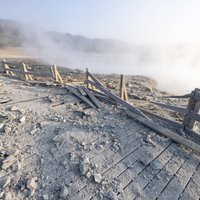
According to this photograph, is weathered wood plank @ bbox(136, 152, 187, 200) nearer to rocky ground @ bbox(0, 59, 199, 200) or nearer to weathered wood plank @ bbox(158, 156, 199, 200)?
weathered wood plank @ bbox(158, 156, 199, 200)

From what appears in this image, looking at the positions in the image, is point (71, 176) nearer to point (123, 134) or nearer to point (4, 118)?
point (123, 134)

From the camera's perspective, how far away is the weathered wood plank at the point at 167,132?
13.5 ft

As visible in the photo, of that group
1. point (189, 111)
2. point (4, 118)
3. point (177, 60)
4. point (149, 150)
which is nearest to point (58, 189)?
point (149, 150)

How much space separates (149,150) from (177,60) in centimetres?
3391

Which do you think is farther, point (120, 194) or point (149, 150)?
point (149, 150)

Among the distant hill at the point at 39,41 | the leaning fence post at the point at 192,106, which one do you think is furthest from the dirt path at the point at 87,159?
the distant hill at the point at 39,41

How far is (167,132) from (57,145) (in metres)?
2.77

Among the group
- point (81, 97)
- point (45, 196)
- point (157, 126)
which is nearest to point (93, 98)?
point (81, 97)

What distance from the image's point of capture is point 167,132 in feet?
15.2

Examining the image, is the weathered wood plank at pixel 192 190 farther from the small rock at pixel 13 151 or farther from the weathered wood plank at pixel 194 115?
the small rock at pixel 13 151

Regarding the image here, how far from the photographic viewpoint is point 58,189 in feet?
9.61

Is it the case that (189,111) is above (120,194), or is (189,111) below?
above

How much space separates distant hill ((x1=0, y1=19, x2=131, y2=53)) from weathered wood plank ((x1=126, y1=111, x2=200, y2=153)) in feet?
186

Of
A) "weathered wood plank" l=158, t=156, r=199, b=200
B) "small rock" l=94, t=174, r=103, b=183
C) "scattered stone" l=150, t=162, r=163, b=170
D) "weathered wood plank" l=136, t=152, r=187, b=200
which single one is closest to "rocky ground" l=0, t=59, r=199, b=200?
"small rock" l=94, t=174, r=103, b=183
